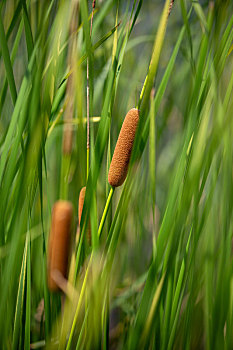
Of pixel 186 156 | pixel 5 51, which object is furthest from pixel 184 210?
pixel 5 51

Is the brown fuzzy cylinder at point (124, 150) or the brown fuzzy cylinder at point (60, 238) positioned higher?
the brown fuzzy cylinder at point (124, 150)

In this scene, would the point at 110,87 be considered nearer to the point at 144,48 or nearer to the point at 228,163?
the point at 228,163

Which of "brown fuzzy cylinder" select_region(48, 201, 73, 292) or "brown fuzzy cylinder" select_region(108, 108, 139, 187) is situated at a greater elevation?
"brown fuzzy cylinder" select_region(108, 108, 139, 187)
